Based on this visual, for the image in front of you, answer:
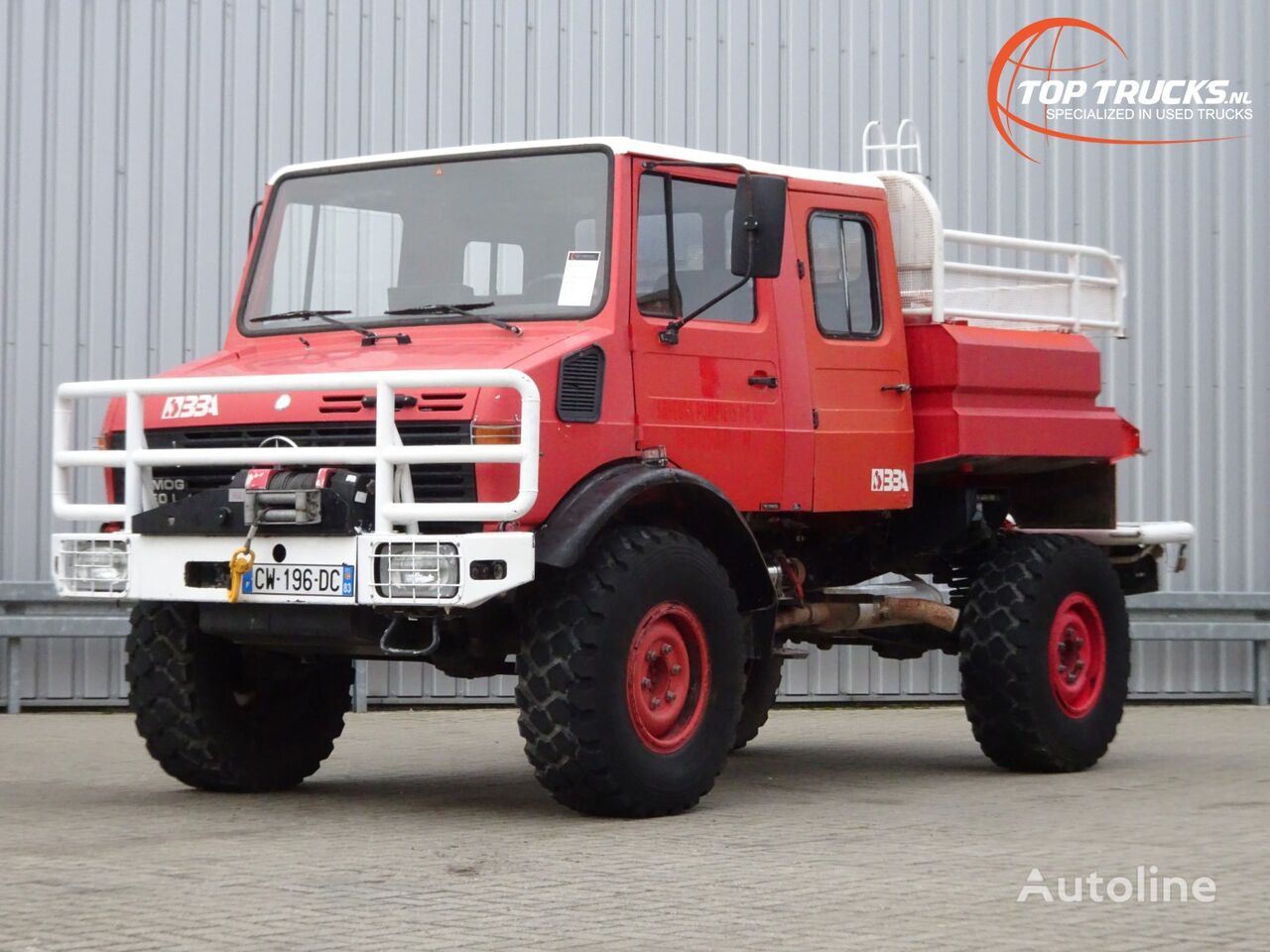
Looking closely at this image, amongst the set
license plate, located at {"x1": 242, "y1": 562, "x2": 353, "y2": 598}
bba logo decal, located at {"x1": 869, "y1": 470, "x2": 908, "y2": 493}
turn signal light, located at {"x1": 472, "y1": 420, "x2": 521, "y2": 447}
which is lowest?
license plate, located at {"x1": 242, "y1": 562, "x2": 353, "y2": 598}

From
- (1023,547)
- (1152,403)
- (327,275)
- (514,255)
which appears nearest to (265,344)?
(327,275)

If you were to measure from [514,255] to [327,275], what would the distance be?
3.28 feet

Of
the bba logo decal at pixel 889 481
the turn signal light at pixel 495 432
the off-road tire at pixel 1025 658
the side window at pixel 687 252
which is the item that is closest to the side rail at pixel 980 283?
the bba logo decal at pixel 889 481

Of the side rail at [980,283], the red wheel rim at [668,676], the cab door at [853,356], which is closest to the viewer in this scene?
the red wheel rim at [668,676]

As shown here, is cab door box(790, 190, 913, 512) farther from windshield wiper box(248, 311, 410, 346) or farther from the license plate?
the license plate

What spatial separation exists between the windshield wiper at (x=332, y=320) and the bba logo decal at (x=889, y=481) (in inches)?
99.1

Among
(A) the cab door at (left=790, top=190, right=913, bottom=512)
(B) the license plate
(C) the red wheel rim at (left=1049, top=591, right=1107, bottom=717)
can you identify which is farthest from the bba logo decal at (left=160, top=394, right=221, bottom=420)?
(C) the red wheel rim at (left=1049, top=591, right=1107, bottom=717)

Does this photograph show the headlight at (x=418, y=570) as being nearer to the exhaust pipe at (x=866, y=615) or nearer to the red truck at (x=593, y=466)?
the red truck at (x=593, y=466)

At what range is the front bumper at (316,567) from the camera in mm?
7836

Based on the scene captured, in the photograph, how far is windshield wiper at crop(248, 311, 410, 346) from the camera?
354 inches

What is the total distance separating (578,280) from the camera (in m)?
8.87

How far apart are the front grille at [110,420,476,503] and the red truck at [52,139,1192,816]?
0.02 metres

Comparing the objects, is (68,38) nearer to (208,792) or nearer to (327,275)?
(327,275)

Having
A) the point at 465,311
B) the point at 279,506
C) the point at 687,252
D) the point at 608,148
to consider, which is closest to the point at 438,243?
the point at 465,311
